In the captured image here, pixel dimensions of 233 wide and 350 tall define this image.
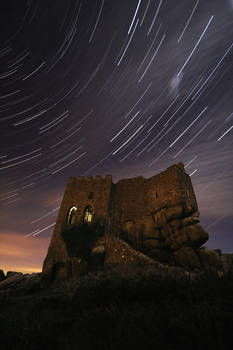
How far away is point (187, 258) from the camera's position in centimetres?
1005

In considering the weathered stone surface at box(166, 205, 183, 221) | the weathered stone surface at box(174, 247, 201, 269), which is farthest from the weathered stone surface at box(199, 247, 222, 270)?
the weathered stone surface at box(166, 205, 183, 221)

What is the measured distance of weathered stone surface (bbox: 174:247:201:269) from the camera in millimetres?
9645

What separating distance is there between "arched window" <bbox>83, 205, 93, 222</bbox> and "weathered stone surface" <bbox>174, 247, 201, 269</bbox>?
335 inches

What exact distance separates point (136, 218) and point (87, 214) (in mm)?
5084

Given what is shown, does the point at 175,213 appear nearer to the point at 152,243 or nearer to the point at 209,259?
the point at 152,243

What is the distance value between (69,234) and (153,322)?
41.9 ft

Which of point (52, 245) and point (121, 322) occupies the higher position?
point (52, 245)

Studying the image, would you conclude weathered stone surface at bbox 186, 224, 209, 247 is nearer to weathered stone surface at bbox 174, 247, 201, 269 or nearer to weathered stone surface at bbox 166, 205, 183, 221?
weathered stone surface at bbox 174, 247, 201, 269

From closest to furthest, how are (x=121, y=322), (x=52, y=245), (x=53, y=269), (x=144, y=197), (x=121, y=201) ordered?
(x=121, y=322) → (x=53, y=269) → (x=52, y=245) → (x=144, y=197) → (x=121, y=201)

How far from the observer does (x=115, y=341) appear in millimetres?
1800

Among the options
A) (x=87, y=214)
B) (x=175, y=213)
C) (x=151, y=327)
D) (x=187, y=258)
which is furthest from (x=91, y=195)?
(x=151, y=327)

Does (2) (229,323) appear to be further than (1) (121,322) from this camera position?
No

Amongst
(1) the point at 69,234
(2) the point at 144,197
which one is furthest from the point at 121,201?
(1) the point at 69,234

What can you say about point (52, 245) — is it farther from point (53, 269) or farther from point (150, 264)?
point (150, 264)
